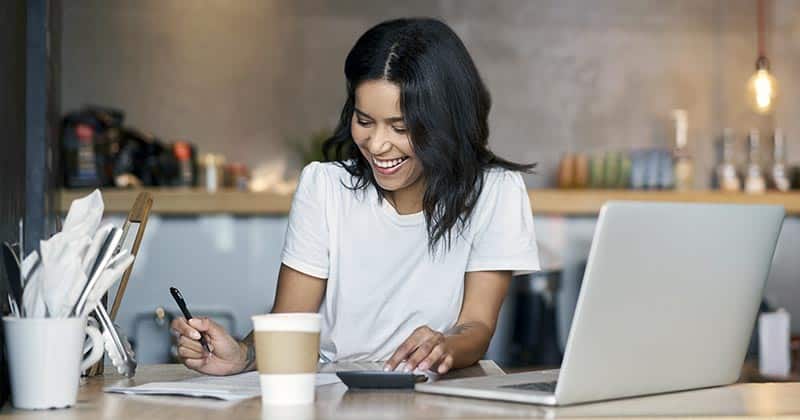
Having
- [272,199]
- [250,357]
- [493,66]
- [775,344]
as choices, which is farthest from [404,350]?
[493,66]

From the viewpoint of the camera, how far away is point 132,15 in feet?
15.8

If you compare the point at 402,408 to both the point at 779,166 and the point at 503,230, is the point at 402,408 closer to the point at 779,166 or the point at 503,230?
the point at 503,230

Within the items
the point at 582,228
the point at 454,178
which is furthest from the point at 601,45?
the point at 454,178

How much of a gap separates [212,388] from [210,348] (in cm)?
22

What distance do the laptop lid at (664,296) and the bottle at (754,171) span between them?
350cm

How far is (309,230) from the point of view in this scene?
81.4 inches

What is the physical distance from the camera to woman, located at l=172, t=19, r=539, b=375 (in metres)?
1.96

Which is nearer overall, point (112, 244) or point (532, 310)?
point (112, 244)

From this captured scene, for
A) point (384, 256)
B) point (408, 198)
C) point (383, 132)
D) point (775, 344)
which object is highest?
point (383, 132)

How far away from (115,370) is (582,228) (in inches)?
132

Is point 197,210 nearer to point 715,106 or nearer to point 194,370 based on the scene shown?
Result: point 715,106

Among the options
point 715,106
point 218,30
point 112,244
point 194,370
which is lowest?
point 194,370

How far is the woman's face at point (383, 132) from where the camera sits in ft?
6.36

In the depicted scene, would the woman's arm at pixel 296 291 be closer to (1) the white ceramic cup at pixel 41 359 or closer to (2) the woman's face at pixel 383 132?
(2) the woman's face at pixel 383 132
